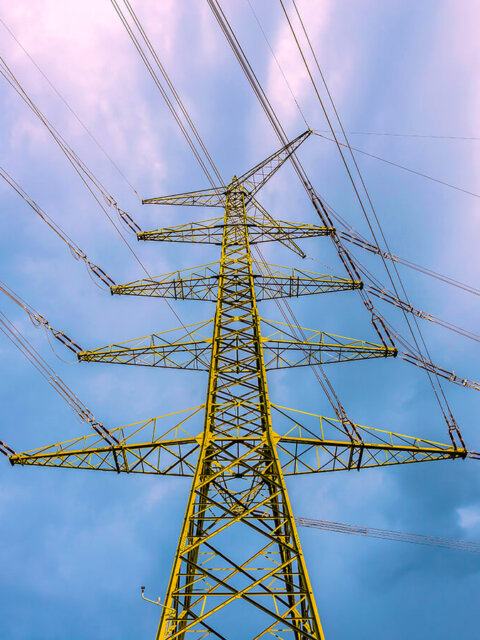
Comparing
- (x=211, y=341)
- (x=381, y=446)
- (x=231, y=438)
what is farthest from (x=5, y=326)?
(x=381, y=446)

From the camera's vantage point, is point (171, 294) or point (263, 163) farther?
point (263, 163)

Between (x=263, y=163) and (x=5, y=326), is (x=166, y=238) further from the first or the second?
(x=5, y=326)

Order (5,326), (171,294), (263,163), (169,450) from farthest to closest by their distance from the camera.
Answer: (263,163) → (171,294) → (5,326) → (169,450)

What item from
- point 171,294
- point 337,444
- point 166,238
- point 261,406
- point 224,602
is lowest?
point 224,602

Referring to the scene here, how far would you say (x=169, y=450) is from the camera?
1002cm

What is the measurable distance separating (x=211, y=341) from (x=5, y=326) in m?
5.75

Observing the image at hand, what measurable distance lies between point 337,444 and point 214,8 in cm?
1058

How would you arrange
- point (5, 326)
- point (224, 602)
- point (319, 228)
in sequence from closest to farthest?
1. point (224, 602)
2. point (5, 326)
3. point (319, 228)

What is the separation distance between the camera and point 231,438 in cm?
938

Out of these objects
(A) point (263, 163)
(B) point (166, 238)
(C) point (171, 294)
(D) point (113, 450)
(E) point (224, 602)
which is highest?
(A) point (263, 163)

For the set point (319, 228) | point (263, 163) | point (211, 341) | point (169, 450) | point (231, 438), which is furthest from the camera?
point (263, 163)

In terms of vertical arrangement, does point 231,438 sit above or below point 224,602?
above

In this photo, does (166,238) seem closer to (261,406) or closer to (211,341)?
(211,341)

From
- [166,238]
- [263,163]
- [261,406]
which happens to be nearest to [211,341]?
[261,406]
